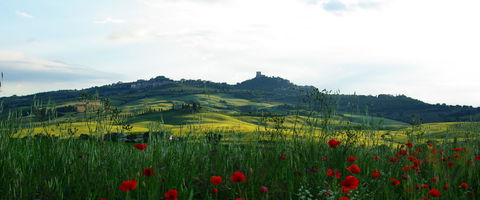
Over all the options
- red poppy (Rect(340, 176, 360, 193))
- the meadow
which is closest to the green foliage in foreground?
the meadow

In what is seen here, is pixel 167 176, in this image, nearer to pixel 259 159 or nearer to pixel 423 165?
pixel 259 159

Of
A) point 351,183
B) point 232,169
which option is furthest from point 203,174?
point 351,183

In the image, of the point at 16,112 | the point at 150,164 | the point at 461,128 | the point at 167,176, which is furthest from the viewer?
the point at 461,128

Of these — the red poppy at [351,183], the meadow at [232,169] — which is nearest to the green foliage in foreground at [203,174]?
the meadow at [232,169]

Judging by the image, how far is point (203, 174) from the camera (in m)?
4.68

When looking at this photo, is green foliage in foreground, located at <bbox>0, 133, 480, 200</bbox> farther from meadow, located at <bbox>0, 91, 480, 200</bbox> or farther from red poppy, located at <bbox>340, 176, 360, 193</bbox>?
A: red poppy, located at <bbox>340, 176, 360, 193</bbox>

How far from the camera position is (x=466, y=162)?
19.2 ft

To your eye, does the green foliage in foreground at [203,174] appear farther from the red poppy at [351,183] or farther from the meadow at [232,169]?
the red poppy at [351,183]

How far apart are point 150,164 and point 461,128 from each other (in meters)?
7.58

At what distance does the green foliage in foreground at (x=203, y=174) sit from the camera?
4035 millimetres

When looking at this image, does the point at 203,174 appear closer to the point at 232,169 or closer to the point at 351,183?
the point at 232,169

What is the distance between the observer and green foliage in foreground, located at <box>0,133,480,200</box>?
404 cm

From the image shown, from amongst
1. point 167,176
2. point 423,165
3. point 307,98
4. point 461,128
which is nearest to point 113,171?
point 167,176

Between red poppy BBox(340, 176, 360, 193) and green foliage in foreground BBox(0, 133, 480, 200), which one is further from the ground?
red poppy BBox(340, 176, 360, 193)
